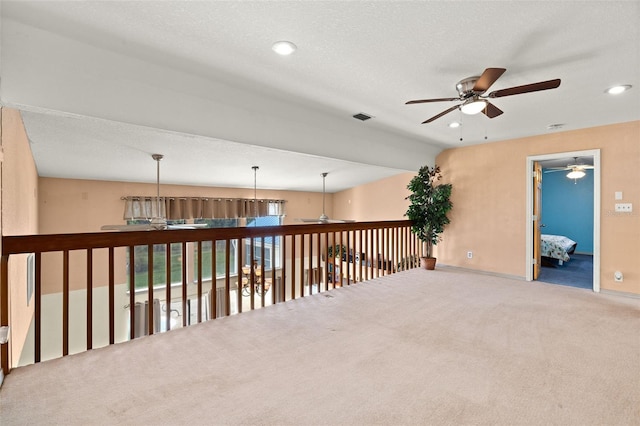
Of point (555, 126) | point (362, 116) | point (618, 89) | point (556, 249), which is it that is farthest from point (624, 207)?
point (362, 116)

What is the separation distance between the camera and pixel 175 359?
6.97ft

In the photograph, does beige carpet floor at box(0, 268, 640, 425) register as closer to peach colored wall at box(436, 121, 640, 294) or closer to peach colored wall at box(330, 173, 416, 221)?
peach colored wall at box(436, 121, 640, 294)

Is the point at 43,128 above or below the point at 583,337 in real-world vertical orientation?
above

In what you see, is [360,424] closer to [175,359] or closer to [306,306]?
[175,359]

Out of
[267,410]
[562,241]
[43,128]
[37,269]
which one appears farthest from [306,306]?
[562,241]

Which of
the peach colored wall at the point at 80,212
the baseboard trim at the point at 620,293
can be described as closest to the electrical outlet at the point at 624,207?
the baseboard trim at the point at 620,293

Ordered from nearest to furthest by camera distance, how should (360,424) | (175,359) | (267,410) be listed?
(360,424) → (267,410) → (175,359)

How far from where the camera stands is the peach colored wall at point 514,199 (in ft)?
13.1

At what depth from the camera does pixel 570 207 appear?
7.96m

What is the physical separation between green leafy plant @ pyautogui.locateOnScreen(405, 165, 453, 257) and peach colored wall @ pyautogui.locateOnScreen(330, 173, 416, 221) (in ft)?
4.42

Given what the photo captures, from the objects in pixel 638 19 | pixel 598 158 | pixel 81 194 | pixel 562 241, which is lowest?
pixel 562 241

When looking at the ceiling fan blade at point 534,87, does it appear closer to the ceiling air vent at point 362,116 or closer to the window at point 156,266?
the ceiling air vent at point 362,116

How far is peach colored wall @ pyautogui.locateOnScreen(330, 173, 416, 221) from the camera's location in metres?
7.30

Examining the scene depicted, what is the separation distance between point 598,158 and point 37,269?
6394 mm
